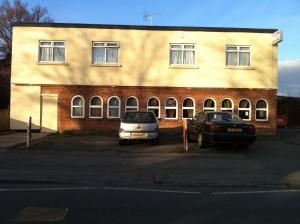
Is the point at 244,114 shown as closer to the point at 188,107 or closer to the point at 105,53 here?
the point at 188,107

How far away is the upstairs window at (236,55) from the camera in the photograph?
29339mm

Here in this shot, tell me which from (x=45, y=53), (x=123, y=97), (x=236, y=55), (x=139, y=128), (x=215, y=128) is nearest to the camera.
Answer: (x=215, y=128)

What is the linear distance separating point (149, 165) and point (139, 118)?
6178 millimetres

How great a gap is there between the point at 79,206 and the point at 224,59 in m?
21.5

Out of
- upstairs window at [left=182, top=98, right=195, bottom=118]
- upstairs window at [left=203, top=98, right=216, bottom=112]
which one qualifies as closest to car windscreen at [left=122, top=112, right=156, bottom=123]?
upstairs window at [left=182, top=98, right=195, bottom=118]

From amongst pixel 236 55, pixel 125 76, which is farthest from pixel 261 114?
pixel 125 76

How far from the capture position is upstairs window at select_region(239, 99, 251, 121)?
2923 cm

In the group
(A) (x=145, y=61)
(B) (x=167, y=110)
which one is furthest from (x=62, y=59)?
(B) (x=167, y=110)

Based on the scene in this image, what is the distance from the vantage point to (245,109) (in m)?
29.3

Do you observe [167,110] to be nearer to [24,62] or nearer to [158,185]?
[24,62]

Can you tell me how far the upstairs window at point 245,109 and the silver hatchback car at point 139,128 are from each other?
30.5 ft

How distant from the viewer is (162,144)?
882 inches

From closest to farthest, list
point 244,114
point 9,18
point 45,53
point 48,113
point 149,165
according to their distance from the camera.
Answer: point 149,165 < point 48,113 < point 45,53 < point 244,114 < point 9,18

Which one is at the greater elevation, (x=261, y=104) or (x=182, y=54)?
(x=182, y=54)
